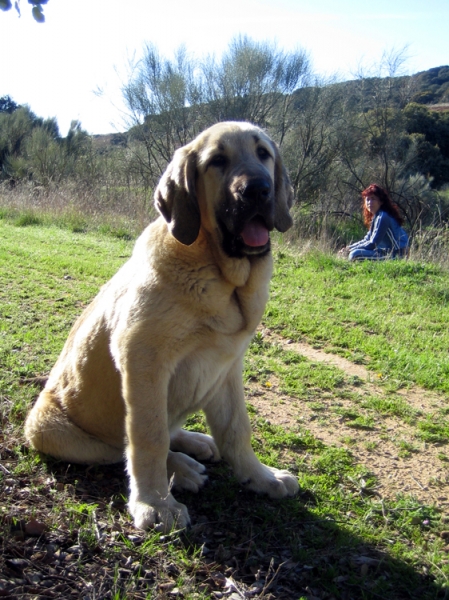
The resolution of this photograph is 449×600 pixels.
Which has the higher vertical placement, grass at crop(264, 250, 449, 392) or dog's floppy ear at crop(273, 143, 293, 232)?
dog's floppy ear at crop(273, 143, 293, 232)

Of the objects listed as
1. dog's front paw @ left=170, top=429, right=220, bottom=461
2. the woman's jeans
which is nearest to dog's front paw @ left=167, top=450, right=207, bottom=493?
dog's front paw @ left=170, top=429, right=220, bottom=461

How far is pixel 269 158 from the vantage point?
3.24 m

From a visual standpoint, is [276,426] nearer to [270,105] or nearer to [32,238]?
[32,238]

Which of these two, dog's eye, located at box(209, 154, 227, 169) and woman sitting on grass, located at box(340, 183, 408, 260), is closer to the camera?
dog's eye, located at box(209, 154, 227, 169)

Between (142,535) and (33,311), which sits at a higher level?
(33,311)

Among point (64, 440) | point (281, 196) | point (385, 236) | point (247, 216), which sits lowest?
point (64, 440)

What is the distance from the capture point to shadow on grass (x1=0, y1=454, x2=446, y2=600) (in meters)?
2.26

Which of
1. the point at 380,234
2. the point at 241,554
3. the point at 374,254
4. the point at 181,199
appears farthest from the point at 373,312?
the point at 241,554

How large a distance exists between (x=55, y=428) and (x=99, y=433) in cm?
24

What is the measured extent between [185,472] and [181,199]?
148 cm

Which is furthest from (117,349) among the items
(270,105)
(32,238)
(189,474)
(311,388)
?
(270,105)

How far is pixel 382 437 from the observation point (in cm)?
372

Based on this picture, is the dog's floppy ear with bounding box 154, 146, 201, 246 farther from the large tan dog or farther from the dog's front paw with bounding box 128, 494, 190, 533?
the dog's front paw with bounding box 128, 494, 190, 533

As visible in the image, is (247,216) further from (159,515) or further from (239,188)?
(159,515)
